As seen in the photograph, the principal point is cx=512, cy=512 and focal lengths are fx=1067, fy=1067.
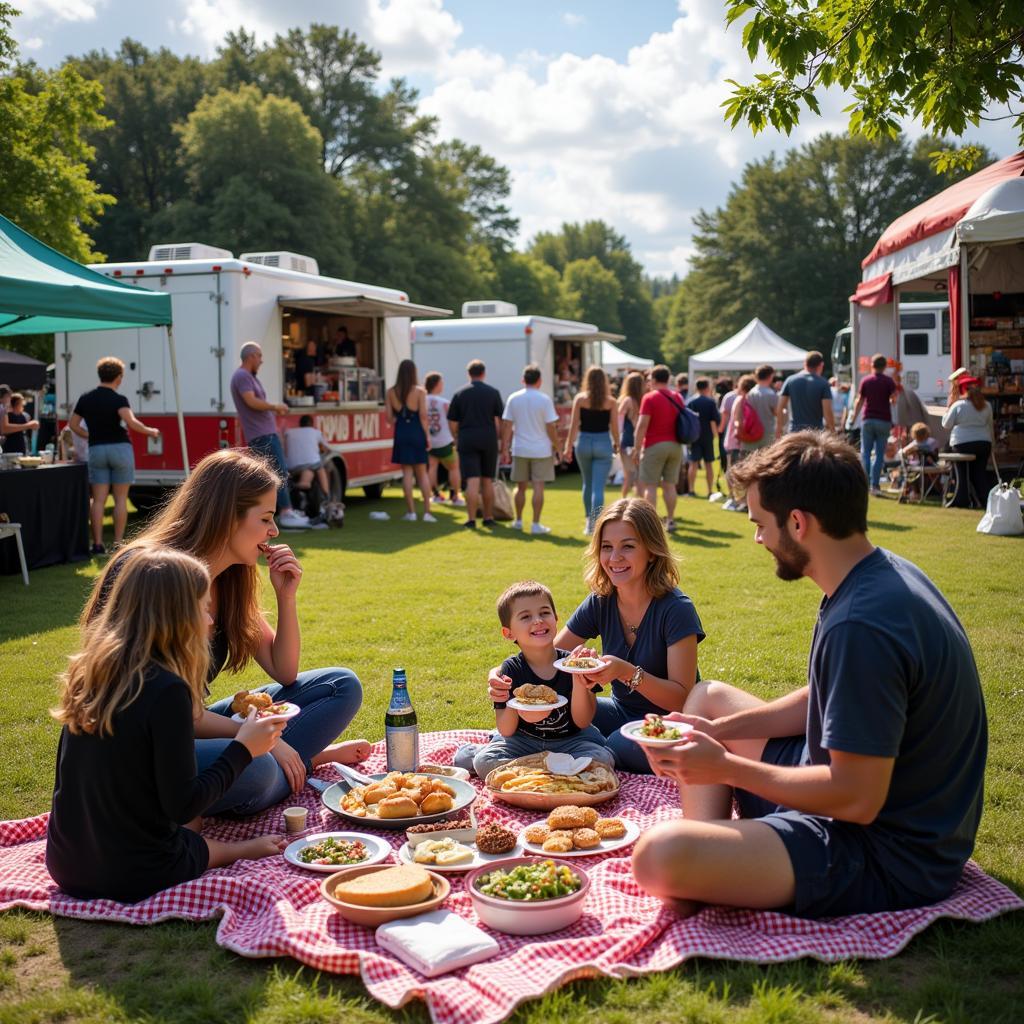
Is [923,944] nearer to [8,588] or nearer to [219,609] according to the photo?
[219,609]

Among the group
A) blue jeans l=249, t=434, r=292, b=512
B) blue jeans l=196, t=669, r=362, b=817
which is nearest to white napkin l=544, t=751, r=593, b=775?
blue jeans l=196, t=669, r=362, b=817

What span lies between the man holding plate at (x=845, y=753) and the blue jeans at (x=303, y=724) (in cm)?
161

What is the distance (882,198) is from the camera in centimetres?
5619

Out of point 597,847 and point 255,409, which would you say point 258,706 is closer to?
point 597,847

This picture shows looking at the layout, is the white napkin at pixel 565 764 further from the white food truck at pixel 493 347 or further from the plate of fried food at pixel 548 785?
the white food truck at pixel 493 347

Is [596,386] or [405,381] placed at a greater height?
[405,381]

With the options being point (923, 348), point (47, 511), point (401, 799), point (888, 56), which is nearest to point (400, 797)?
point (401, 799)

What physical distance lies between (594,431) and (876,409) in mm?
5120

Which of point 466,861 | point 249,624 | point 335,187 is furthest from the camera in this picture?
point 335,187

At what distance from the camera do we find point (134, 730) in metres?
3.20

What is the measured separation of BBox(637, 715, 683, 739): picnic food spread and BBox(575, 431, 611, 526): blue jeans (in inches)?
357

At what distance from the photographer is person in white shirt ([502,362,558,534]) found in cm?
1272

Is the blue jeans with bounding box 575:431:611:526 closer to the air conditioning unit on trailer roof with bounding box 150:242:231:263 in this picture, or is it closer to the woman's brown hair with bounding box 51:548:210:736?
the air conditioning unit on trailer roof with bounding box 150:242:231:263

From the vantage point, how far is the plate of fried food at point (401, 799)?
159 inches
